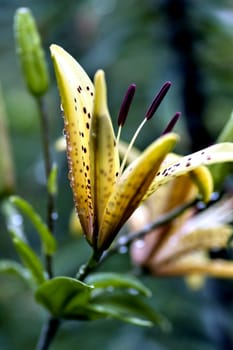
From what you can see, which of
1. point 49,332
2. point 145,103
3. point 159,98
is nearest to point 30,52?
point 159,98

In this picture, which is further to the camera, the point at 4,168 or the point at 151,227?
the point at 4,168

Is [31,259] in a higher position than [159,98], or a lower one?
lower

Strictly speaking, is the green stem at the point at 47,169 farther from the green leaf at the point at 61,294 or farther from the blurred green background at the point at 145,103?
the blurred green background at the point at 145,103

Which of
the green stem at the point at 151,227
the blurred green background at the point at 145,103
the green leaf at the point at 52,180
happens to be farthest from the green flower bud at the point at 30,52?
the blurred green background at the point at 145,103

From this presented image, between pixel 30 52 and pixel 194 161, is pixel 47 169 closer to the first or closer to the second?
pixel 30 52

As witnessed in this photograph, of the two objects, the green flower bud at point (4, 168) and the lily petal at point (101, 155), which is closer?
the lily petal at point (101, 155)

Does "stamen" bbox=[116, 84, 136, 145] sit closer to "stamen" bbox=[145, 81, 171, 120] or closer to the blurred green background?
"stamen" bbox=[145, 81, 171, 120]

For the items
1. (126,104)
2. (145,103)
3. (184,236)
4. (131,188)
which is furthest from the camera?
(145,103)
